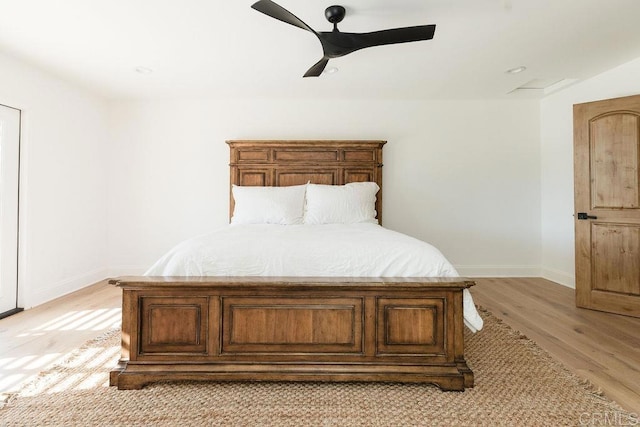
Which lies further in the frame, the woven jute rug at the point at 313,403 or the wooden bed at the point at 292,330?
the wooden bed at the point at 292,330

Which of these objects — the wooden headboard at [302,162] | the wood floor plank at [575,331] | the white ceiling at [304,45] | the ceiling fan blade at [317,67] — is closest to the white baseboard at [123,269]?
the wooden headboard at [302,162]

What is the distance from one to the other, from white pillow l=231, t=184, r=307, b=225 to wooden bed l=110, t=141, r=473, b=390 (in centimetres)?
154

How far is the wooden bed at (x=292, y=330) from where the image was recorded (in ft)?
5.39

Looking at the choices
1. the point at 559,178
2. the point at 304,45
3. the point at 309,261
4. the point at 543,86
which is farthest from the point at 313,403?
the point at 543,86

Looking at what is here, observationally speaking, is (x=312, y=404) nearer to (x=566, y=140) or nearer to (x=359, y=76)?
(x=359, y=76)

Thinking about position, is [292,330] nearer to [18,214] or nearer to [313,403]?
[313,403]

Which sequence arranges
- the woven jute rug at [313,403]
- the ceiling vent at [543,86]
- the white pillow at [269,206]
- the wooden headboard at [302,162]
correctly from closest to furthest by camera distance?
the woven jute rug at [313,403], the white pillow at [269,206], the ceiling vent at [543,86], the wooden headboard at [302,162]

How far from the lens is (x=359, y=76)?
331 centimetres

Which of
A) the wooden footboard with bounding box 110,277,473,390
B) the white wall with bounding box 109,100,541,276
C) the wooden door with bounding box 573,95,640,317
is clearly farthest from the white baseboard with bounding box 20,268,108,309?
the wooden door with bounding box 573,95,640,317

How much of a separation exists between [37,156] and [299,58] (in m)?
2.64

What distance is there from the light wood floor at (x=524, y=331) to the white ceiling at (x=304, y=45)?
7.32 ft

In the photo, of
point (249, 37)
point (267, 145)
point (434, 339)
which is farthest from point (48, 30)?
point (434, 339)

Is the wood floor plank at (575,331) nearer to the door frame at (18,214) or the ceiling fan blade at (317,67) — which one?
the ceiling fan blade at (317,67)

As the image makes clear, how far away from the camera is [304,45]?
2.68 metres
